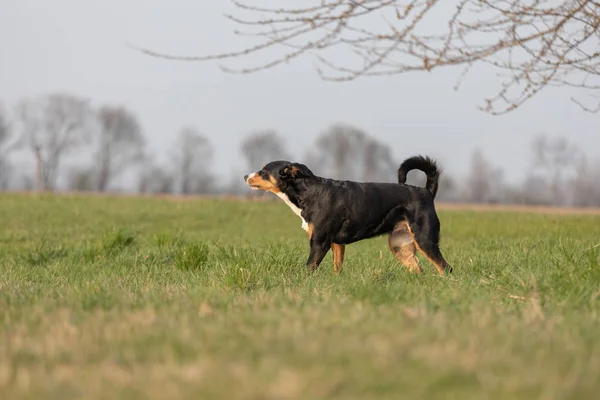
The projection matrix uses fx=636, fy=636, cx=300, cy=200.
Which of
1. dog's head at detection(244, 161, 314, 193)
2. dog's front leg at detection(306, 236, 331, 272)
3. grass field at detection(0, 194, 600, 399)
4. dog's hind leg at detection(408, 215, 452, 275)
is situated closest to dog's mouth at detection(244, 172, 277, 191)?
dog's head at detection(244, 161, 314, 193)

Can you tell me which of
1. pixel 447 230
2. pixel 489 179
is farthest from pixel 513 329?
pixel 489 179

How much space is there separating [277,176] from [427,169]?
77.9 inches

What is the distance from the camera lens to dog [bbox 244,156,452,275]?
25.1 feet

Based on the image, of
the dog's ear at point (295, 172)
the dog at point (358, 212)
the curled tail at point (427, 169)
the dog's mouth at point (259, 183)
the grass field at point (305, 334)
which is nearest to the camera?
the grass field at point (305, 334)

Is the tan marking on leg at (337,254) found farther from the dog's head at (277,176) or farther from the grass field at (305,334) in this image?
the dog's head at (277,176)

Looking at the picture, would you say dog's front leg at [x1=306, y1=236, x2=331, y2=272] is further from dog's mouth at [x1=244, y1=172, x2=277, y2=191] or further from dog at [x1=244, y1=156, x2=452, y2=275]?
dog's mouth at [x1=244, y1=172, x2=277, y2=191]

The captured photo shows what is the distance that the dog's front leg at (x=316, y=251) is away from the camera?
24.0 ft

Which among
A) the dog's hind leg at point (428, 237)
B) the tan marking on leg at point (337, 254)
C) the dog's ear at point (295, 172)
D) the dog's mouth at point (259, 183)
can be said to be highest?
the dog's ear at point (295, 172)

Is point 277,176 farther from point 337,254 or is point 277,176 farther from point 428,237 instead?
point 428,237

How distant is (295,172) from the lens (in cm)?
796

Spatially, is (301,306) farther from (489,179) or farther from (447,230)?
(489,179)

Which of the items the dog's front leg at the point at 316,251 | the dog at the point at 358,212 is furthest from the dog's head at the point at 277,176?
the dog's front leg at the point at 316,251

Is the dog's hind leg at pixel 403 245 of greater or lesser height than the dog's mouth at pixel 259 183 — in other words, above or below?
below

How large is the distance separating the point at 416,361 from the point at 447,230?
14.0m
